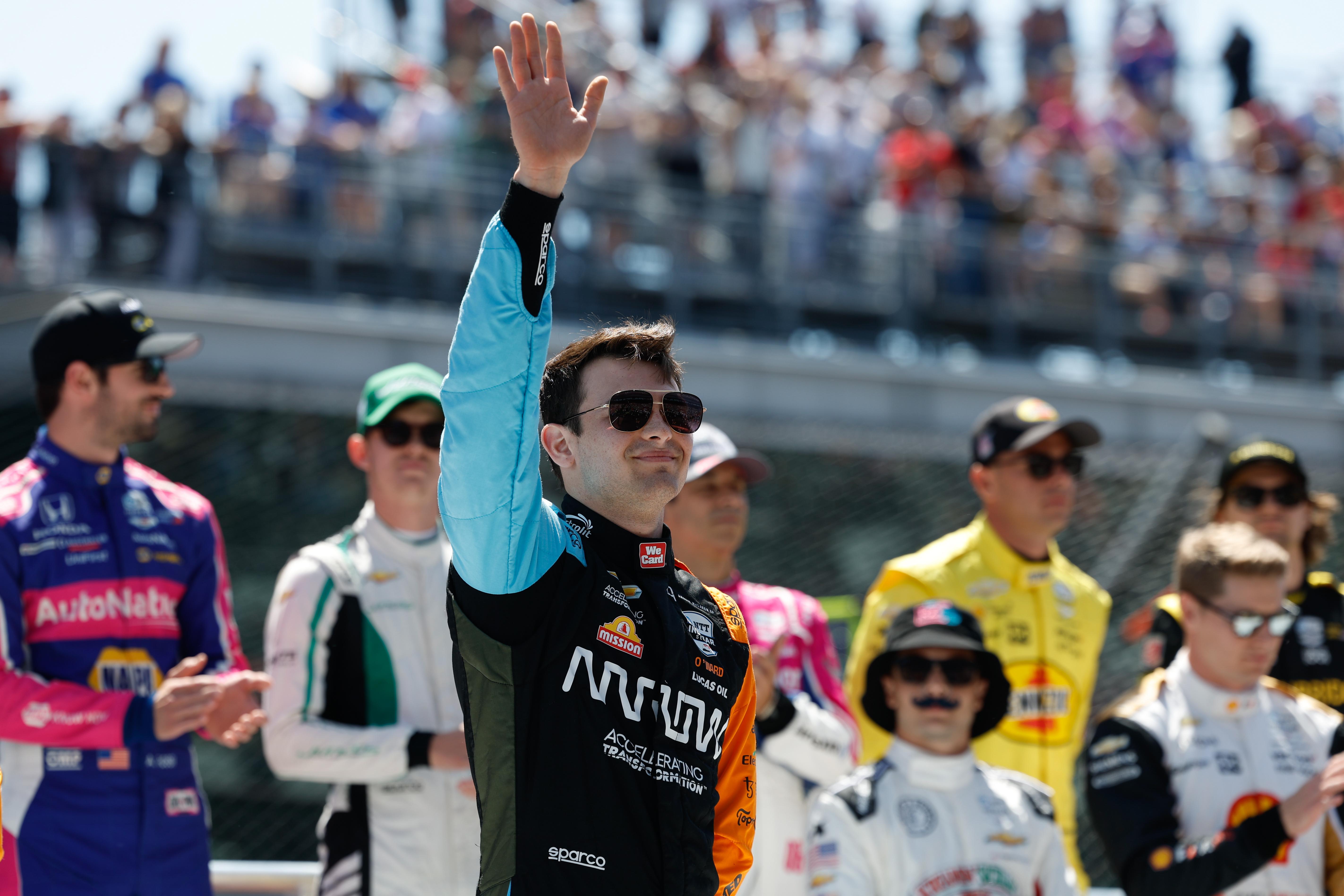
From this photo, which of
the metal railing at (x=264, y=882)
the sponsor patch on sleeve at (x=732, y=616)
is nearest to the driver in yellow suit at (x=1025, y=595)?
the metal railing at (x=264, y=882)

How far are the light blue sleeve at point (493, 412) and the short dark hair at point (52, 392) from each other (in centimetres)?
195

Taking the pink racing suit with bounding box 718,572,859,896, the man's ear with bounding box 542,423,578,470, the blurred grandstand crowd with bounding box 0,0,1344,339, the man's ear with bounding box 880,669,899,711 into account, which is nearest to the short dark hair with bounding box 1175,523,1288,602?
the man's ear with bounding box 880,669,899,711

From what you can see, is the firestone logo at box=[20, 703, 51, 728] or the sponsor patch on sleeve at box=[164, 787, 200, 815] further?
the sponsor patch on sleeve at box=[164, 787, 200, 815]

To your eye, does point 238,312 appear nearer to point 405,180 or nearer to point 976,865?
point 405,180

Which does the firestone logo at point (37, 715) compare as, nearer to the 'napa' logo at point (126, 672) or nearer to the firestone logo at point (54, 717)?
the firestone logo at point (54, 717)

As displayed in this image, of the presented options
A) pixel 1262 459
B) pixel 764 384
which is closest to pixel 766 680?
pixel 1262 459

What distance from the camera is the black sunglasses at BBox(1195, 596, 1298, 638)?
403 centimetres

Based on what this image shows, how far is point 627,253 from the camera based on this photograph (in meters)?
9.55

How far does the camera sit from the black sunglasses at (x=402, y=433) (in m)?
3.86

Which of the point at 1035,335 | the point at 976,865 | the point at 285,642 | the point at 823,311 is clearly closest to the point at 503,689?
the point at 285,642

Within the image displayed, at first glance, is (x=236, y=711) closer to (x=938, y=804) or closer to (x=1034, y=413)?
(x=938, y=804)

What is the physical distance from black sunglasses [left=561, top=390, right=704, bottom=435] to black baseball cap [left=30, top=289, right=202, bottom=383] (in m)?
1.85

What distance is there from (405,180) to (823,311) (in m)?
2.84

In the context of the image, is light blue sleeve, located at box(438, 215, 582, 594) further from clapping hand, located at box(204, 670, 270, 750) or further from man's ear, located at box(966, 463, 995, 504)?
man's ear, located at box(966, 463, 995, 504)
